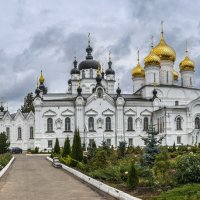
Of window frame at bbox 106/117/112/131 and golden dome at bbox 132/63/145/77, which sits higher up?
golden dome at bbox 132/63/145/77

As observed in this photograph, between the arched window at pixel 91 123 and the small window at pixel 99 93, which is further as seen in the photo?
the small window at pixel 99 93

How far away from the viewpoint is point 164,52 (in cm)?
6569

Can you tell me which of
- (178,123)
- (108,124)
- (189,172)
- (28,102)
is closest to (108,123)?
(108,124)

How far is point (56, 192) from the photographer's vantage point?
51.8ft

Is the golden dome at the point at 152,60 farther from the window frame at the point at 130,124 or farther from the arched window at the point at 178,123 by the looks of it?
the arched window at the point at 178,123

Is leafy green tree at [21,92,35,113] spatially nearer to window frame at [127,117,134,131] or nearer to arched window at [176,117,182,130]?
window frame at [127,117,134,131]

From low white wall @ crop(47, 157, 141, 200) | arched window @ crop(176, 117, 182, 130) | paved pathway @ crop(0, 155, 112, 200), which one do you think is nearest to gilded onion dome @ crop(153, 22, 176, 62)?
arched window @ crop(176, 117, 182, 130)

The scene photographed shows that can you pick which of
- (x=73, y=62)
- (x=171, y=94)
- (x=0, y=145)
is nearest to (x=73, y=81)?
(x=73, y=62)

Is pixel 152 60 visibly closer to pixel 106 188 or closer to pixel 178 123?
pixel 178 123

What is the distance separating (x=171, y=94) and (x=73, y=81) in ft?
52.8

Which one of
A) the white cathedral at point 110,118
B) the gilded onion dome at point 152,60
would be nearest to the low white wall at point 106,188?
the white cathedral at point 110,118

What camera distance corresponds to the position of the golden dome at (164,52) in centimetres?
6556

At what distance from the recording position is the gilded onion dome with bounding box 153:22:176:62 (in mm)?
65562

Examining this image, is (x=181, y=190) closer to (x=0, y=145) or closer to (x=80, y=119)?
(x=0, y=145)
